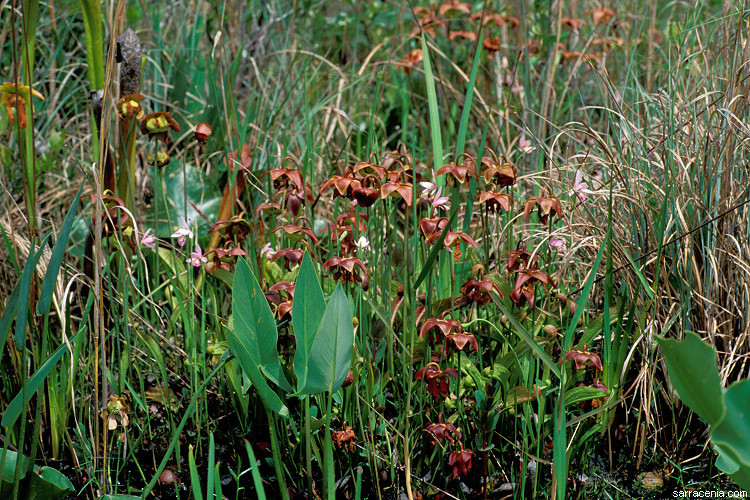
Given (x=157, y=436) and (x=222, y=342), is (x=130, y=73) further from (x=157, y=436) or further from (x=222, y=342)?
(x=157, y=436)

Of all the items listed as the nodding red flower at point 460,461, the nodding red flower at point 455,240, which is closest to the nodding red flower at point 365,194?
the nodding red flower at point 455,240

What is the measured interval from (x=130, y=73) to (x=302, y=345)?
873 mm

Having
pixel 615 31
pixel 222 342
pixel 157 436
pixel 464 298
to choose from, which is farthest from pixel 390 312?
pixel 615 31

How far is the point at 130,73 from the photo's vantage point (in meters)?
1.59

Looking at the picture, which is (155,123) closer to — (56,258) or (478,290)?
(56,258)

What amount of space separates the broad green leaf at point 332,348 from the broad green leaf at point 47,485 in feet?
1.53

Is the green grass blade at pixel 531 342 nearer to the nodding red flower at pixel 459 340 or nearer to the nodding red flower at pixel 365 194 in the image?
the nodding red flower at pixel 459 340

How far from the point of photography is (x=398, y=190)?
1.25m

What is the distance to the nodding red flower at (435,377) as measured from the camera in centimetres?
124

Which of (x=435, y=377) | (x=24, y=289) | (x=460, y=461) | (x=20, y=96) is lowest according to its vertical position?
(x=460, y=461)

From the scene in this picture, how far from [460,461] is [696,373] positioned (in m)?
0.53

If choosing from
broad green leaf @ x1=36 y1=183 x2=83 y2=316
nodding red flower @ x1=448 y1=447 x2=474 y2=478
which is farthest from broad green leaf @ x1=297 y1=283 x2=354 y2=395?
broad green leaf @ x1=36 y1=183 x2=83 y2=316

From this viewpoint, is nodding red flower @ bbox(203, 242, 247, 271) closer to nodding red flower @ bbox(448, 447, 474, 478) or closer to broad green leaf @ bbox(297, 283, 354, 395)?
broad green leaf @ bbox(297, 283, 354, 395)

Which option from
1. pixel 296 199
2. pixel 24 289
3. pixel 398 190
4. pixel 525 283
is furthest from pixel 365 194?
pixel 24 289
